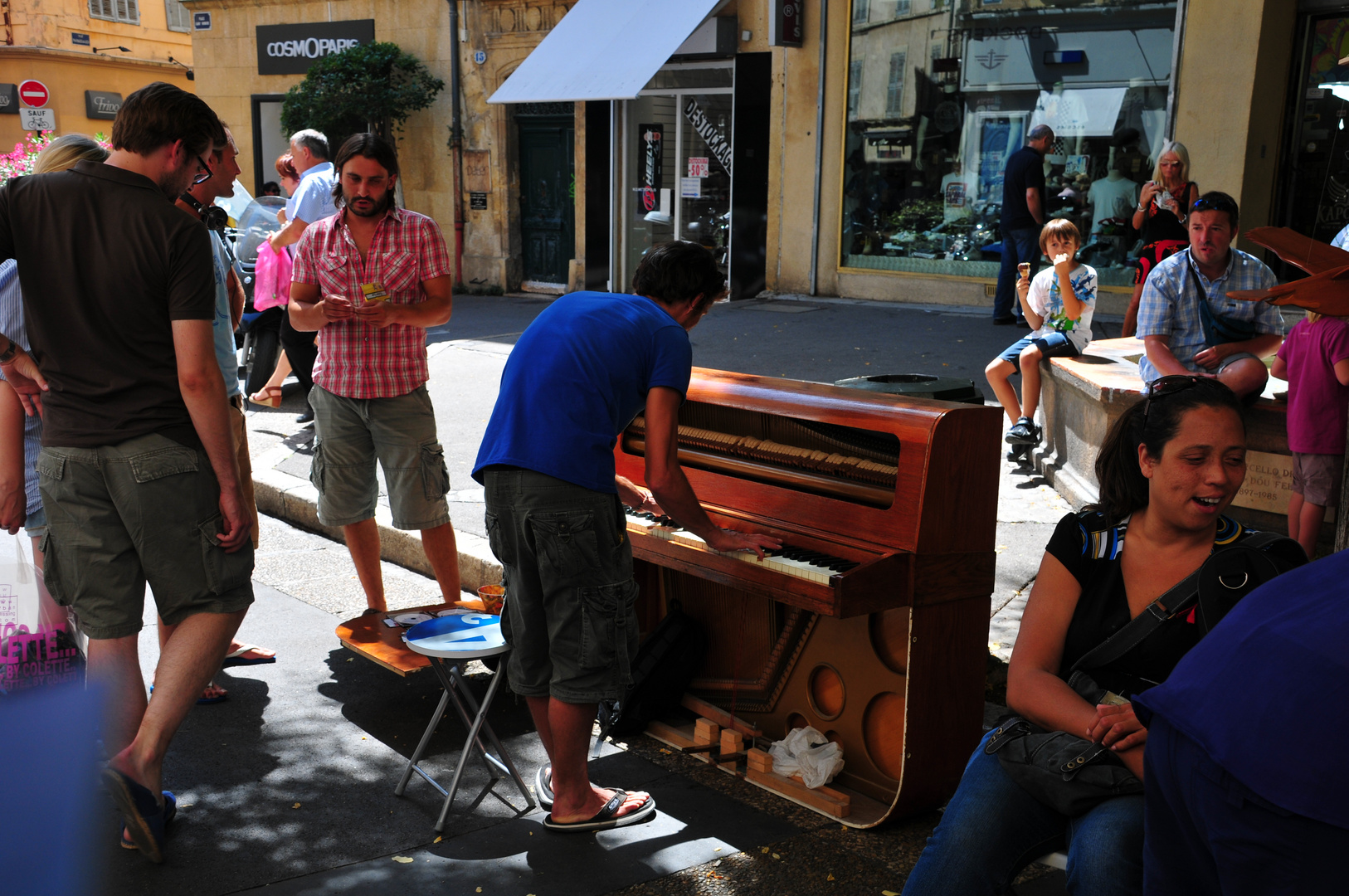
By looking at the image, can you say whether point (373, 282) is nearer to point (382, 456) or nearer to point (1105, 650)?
point (382, 456)

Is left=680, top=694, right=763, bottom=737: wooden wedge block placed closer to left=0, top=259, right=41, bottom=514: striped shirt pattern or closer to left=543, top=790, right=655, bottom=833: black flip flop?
left=543, top=790, right=655, bottom=833: black flip flop

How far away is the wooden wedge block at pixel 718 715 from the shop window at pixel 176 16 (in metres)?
32.4

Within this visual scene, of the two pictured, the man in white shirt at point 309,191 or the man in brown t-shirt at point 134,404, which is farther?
the man in white shirt at point 309,191

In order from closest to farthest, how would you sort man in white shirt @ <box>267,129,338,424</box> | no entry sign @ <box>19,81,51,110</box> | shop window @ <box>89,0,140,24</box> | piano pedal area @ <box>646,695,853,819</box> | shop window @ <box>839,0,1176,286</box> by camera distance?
piano pedal area @ <box>646,695,853,819</box> → man in white shirt @ <box>267,129,338,424</box> → shop window @ <box>839,0,1176,286</box> → no entry sign @ <box>19,81,51,110</box> → shop window @ <box>89,0,140,24</box>

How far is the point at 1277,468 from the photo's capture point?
5.36 m

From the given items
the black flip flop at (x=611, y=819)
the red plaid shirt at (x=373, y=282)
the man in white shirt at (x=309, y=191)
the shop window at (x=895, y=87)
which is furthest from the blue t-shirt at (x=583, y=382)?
the shop window at (x=895, y=87)

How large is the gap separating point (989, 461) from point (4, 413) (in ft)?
9.48

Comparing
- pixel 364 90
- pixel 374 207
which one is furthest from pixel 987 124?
pixel 374 207

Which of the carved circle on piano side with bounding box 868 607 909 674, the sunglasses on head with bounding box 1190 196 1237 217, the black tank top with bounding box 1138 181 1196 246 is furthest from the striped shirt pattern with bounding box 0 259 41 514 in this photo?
the black tank top with bounding box 1138 181 1196 246

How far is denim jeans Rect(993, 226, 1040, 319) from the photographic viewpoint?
10.7 m

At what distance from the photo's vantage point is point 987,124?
39.8ft

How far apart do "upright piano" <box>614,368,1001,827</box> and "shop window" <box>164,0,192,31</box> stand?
3242 cm

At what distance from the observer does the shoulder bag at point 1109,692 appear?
93.0 inches

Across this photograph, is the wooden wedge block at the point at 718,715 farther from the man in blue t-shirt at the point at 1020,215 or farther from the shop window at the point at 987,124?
the shop window at the point at 987,124
